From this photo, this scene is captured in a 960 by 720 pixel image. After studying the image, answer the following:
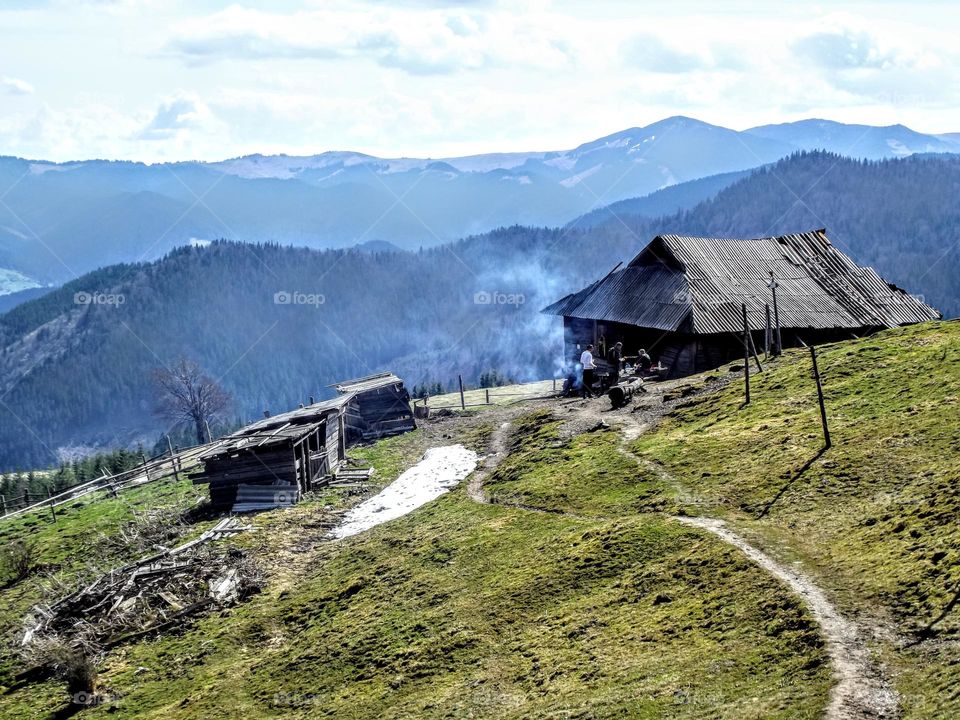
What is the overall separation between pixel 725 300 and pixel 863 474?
27441 millimetres

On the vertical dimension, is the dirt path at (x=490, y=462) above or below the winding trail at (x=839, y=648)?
below

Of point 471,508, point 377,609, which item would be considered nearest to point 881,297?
point 471,508

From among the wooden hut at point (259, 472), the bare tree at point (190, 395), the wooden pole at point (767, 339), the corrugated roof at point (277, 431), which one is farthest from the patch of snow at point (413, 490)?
the bare tree at point (190, 395)

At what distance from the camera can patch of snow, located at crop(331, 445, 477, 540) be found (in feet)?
108

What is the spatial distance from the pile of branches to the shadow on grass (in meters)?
16.0

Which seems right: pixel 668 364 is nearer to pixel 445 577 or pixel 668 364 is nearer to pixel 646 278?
pixel 646 278

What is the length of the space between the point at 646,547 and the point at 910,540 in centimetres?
636

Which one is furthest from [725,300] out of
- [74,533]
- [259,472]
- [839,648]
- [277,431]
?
[74,533]

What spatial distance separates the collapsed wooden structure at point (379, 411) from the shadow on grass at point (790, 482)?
98.9 ft

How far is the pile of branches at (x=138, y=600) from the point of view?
83.0 ft

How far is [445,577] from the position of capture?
79.9ft

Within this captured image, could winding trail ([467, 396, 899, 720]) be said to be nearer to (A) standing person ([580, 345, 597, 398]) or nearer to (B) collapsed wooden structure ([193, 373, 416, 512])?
(B) collapsed wooden structure ([193, 373, 416, 512])

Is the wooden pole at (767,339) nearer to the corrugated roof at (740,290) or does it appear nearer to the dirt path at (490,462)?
the corrugated roof at (740,290)

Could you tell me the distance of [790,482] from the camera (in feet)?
77.4
